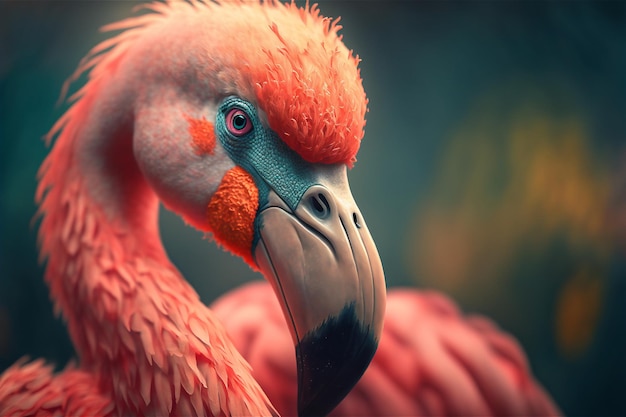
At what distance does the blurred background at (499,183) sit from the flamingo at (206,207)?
289 millimetres

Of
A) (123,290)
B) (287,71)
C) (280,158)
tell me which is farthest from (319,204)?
(123,290)

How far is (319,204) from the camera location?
0.78m

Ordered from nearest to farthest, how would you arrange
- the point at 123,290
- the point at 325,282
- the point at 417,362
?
the point at 325,282
the point at 123,290
the point at 417,362

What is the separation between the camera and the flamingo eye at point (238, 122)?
80 cm

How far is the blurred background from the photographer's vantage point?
4.19ft

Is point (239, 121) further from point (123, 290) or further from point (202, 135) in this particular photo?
point (123, 290)

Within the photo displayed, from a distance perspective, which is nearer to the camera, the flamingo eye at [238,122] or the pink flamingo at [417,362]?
the flamingo eye at [238,122]

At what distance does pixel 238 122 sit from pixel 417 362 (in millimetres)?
829

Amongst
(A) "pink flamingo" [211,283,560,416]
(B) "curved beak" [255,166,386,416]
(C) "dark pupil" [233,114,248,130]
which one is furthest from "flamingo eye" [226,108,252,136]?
(A) "pink flamingo" [211,283,560,416]


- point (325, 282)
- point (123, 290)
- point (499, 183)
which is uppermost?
point (499, 183)

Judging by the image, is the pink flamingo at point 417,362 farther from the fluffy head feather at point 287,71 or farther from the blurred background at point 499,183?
the fluffy head feather at point 287,71

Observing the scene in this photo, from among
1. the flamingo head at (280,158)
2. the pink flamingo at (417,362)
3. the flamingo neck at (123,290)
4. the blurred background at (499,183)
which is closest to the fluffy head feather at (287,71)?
A: the flamingo head at (280,158)

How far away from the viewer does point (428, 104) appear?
53.5 inches

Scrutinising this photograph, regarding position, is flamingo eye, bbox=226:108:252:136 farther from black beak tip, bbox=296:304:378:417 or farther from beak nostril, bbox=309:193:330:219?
black beak tip, bbox=296:304:378:417
